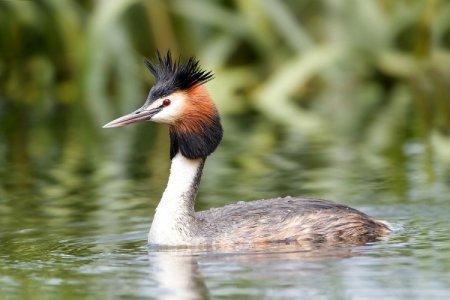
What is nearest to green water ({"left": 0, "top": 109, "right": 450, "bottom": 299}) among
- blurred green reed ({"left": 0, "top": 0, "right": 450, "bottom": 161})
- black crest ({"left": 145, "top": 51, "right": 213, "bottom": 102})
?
black crest ({"left": 145, "top": 51, "right": 213, "bottom": 102})

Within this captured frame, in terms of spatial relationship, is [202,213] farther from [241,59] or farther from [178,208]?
[241,59]

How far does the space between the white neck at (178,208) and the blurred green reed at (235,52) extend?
11664 mm

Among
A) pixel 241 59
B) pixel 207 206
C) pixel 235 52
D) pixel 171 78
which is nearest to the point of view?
pixel 171 78

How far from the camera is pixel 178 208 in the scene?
1160 centimetres

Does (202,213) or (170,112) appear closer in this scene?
(170,112)

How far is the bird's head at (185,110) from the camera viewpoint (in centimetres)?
1166

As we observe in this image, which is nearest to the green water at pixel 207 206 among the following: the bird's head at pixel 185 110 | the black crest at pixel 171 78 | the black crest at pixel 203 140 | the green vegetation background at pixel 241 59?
the black crest at pixel 203 140

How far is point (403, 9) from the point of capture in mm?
26500

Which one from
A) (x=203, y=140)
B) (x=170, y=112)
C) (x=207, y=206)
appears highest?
(x=170, y=112)

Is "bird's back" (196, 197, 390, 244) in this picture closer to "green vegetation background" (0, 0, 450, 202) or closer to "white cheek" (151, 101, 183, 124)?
"white cheek" (151, 101, 183, 124)

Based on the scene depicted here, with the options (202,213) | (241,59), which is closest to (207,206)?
(202,213)

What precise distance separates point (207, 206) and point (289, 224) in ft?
8.63

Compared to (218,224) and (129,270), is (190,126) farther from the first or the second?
(129,270)

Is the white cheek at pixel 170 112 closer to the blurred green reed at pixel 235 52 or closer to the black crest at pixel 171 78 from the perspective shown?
the black crest at pixel 171 78
